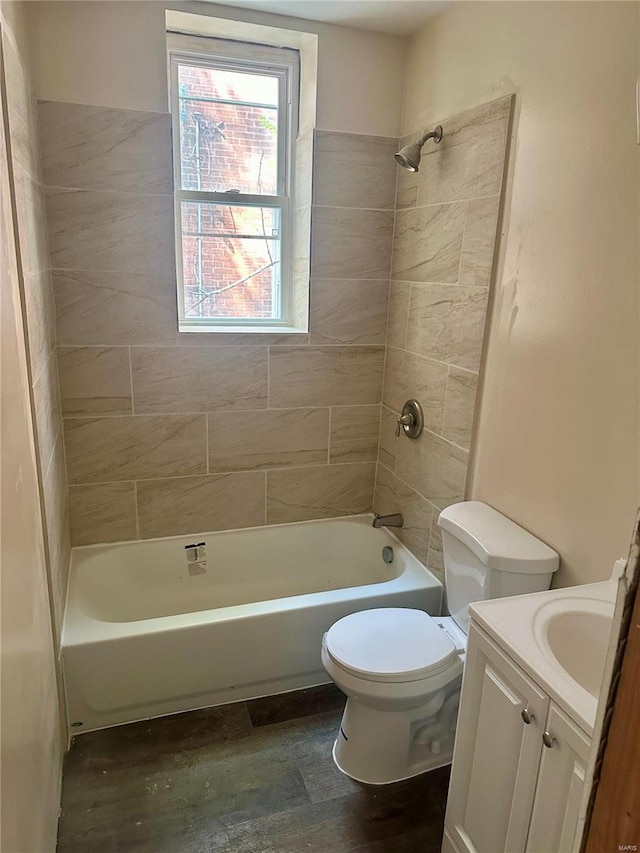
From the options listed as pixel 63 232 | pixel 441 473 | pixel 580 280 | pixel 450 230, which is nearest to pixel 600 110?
pixel 580 280

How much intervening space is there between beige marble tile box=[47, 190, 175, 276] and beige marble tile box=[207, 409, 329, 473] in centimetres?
72

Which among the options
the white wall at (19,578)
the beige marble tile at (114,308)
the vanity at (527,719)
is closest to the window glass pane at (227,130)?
the beige marble tile at (114,308)

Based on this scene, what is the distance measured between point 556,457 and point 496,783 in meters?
0.85

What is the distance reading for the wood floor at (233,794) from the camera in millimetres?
1633

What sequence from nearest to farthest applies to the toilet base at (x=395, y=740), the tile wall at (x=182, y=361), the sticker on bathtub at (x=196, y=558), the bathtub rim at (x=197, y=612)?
the toilet base at (x=395, y=740)
the bathtub rim at (x=197, y=612)
the tile wall at (x=182, y=361)
the sticker on bathtub at (x=196, y=558)

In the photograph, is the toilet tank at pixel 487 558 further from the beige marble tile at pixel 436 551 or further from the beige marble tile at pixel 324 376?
the beige marble tile at pixel 324 376

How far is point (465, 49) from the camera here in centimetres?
196

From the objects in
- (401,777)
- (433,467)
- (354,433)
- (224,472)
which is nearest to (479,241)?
(433,467)

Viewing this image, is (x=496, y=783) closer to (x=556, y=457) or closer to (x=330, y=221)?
(x=556, y=457)

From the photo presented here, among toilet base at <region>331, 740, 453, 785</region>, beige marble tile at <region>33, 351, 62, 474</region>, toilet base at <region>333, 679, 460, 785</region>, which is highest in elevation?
beige marble tile at <region>33, 351, 62, 474</region>

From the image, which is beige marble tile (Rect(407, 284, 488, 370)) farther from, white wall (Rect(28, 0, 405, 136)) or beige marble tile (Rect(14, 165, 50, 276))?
beige marble tile (Rect(14, 165, 50, 276))

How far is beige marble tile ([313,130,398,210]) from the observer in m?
2.39

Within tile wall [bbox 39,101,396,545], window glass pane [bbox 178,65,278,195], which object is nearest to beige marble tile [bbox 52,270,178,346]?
tile wall [bbox 39,101,396,545]

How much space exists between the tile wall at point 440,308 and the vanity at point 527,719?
0.80m
